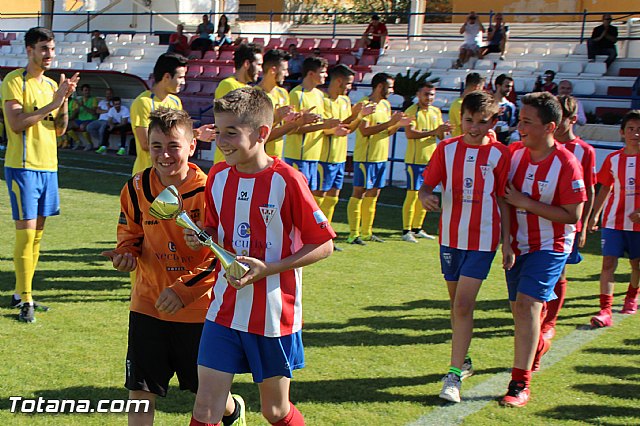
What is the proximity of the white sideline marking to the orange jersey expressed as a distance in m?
1.64

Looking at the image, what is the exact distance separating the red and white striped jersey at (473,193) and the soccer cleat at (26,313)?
324 cm

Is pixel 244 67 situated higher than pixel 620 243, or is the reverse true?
pixel 244 67

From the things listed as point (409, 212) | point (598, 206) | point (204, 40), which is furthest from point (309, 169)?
point (204, 40)

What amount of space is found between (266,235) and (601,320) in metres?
4.28

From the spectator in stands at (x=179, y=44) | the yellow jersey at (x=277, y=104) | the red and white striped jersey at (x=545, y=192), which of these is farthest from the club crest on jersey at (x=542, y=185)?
the spectator in stands at (x=179, y=44)

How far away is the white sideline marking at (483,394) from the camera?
4691 millimetres

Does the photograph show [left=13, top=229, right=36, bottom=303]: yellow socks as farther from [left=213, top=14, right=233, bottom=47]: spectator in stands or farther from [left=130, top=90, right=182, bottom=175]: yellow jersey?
[left=213, top=14, right=233, bottom=47]: spectator in stands

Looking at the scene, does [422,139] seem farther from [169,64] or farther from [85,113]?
Result: [85,113]

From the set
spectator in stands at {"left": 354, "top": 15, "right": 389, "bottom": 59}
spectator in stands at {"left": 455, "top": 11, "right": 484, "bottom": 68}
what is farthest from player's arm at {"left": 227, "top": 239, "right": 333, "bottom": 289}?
spectator in stands at {"left": 354, "top": 15, "right": 389, "bottom": 59}

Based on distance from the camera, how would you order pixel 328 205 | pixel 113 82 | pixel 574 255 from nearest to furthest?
pixel 574 255 < pixel 328 205 < pixel 113 82

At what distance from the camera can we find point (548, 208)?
4.88 metres

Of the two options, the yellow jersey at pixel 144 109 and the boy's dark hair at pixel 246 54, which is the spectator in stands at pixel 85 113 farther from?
the yellow jersey at pixel 144 109

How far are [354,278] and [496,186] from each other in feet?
11.2

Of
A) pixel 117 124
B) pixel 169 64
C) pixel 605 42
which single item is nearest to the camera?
pixel 169 64
